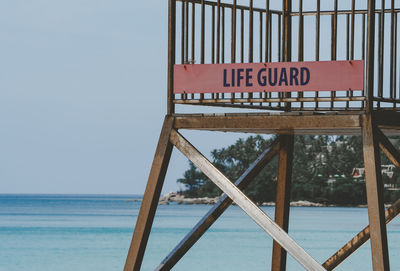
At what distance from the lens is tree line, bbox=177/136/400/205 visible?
96312 mm

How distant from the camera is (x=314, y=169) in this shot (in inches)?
3851

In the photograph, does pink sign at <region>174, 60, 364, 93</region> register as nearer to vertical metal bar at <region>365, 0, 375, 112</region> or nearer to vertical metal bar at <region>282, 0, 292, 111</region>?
vertical metal bar at <region>365, 0, 375, 112</region>

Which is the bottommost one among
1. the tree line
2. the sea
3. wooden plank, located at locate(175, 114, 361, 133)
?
the tree line

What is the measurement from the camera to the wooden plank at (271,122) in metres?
8.41

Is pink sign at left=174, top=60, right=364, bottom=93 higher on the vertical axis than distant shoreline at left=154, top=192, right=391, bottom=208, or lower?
higher

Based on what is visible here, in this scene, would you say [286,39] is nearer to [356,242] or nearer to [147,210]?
[147,210]

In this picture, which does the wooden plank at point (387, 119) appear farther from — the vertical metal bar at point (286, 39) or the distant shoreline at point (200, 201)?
the distant shoreline at point (200, 201)

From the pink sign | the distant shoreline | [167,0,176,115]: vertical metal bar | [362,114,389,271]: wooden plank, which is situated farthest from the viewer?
the distant shoreline

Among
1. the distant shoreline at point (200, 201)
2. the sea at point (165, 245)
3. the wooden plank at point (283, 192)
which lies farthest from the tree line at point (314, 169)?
the wooden plank at point (283, 192)

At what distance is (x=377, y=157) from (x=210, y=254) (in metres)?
33.0

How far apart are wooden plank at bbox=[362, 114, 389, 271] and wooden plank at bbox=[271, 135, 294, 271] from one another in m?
2.36

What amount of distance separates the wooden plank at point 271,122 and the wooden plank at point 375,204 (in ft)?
0.80

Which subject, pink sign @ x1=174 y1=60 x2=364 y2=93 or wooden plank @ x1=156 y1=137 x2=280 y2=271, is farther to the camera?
wooden plank @ x1=156 y1=137 x2=280 y2=271

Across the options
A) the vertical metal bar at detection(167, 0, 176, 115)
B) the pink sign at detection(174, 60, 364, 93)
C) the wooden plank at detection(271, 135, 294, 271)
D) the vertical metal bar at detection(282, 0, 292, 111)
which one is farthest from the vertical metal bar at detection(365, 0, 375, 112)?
the wooden plank at detection(271, 135, 294, 271)
